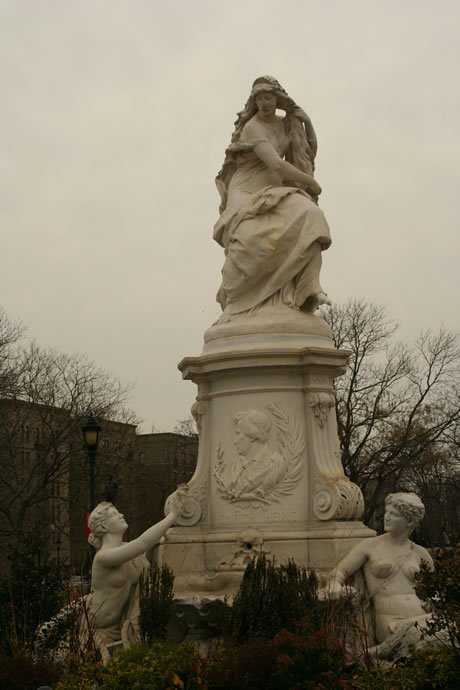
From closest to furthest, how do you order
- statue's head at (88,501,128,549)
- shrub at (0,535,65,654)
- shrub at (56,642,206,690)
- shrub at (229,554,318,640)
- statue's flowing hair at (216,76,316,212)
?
shrub at (56,642,206,690), shrub at (229,554,318,640), statue's head at (88,501,128,549), shrub at (0,535,65,654), statue's flowing hair at (216,76,316,212)

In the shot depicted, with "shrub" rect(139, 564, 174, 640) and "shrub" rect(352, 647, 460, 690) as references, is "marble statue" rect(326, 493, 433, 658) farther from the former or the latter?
"shrub" rect(352, 647, 460, 690)

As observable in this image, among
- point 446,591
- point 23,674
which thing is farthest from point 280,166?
point 23,674

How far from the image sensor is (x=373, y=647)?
8.33 metres

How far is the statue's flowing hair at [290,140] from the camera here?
12016mm

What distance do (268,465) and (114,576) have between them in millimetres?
2145

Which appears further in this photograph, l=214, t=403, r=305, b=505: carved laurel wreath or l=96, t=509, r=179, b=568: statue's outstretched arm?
l=214, t=403, r=305, b=505: carved laurel wreath

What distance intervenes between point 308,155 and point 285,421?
11.6 feet

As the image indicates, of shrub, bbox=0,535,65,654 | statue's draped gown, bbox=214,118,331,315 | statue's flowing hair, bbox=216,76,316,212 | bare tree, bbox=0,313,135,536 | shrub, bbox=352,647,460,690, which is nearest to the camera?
shrub, bbox=352,647,460,690

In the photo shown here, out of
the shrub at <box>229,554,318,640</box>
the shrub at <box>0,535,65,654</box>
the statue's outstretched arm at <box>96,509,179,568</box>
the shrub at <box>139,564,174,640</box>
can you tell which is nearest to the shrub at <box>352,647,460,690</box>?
the shrub at <box>229,554,318,640</box>

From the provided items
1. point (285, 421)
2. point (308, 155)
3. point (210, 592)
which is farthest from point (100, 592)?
point (308, 155)

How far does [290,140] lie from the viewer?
12172mm

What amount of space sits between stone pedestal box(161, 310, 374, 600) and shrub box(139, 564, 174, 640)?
4.60 feet

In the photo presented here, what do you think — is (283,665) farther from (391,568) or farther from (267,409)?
(267,409)

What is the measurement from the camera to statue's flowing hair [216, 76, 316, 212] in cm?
1202
